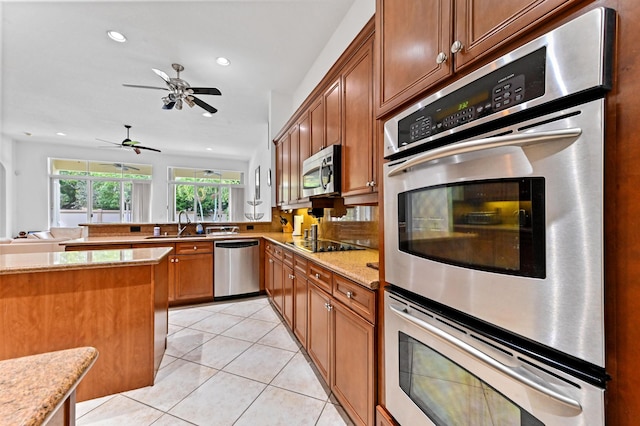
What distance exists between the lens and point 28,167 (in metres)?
6.68

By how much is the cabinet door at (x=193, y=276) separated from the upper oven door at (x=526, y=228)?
3.33 meters

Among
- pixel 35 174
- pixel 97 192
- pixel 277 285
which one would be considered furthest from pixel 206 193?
Result: pixel 277 285

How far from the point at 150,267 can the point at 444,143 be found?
2009 millimetres

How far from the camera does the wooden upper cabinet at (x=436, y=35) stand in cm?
68

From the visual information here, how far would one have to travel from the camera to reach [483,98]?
750mm

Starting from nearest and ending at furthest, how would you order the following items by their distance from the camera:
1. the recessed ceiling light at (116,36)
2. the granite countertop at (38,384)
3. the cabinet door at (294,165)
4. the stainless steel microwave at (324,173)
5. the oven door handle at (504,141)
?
the granite countertop at (38,384)
the oven door handle at (504,141)
the stainless steel microwave at (324,173)
the recessed ceiling light at (116,36)
the cabinet door at (294,165)

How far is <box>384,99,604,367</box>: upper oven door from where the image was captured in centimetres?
53

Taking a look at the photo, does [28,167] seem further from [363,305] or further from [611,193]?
[611,193]

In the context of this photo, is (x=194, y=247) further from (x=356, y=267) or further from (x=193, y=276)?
(x=356, y=267)

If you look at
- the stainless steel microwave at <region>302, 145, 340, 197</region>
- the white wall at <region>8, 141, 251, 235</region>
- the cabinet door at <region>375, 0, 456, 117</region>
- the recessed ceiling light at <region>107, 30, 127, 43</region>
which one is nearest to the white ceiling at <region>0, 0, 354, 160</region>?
the recessed ceiling light at <region>107, 30, 127, 43</region>

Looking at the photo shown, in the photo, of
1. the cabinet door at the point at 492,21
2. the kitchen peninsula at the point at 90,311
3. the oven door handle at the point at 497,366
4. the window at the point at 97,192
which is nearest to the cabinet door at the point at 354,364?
the oven door handle at the point at 497,366

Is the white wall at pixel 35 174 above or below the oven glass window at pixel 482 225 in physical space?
above

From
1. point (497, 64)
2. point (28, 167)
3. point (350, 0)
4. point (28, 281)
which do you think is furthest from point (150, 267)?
point (28, 167)

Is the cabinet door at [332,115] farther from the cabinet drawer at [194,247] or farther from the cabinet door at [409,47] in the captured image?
the cabinet drawer at [194,247]
